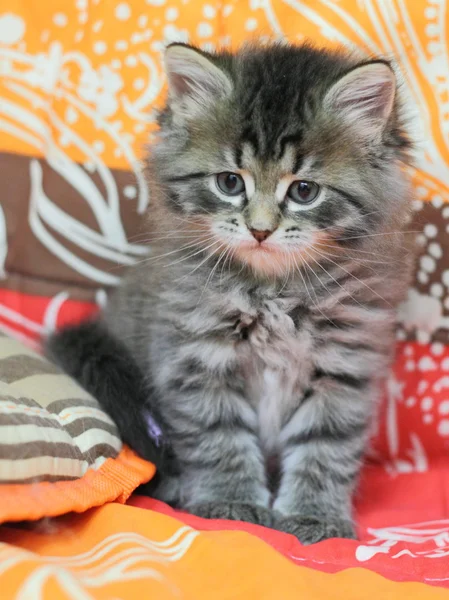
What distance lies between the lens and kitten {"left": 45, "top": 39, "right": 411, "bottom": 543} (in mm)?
1449

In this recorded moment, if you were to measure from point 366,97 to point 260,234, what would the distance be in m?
0.40

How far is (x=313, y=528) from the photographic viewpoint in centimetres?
150

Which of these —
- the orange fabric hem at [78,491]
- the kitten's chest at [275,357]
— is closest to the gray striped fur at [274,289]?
the kitten's chest at [275,357]

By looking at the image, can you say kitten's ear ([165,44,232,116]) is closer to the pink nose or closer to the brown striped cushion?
the pink nose

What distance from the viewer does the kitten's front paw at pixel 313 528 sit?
1478 mm

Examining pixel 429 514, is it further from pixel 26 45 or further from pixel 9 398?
pixel 26 45

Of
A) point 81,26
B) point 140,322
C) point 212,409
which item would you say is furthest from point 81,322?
point 81,26

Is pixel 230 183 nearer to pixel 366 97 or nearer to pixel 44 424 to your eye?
pixel 366 97

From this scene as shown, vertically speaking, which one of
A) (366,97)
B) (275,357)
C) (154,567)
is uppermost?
(366,97)

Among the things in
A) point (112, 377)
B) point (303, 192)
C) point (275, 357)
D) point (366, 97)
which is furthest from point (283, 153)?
point (112, 377)

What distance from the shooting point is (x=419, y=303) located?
75.3 inches

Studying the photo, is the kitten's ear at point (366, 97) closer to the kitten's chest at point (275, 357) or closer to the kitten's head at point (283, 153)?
the kitten's head at point (283, 153)

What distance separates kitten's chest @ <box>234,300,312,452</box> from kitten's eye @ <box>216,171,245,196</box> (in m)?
0.27

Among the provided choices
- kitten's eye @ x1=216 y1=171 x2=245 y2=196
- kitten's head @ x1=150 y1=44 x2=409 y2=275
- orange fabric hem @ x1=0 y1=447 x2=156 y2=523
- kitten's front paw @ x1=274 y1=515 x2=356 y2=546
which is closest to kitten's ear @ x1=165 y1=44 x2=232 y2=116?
kitten's head @ x1=150 y1=44 x2=409 y2=275
